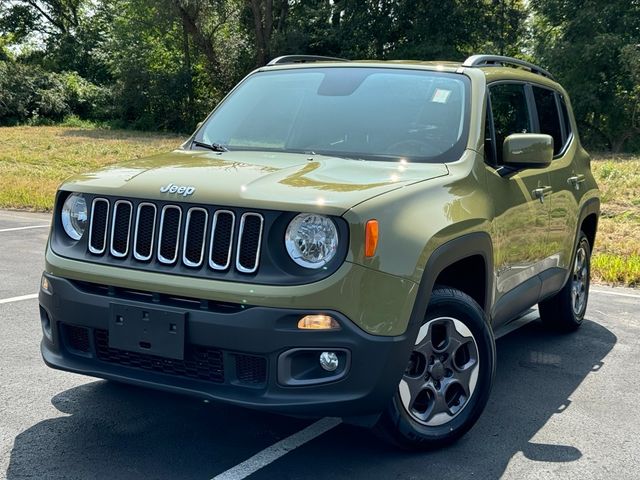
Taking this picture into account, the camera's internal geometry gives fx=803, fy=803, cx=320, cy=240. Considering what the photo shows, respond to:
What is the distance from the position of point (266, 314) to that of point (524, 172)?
7.12 feet

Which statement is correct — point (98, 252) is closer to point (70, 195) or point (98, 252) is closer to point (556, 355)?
point (70, 195)

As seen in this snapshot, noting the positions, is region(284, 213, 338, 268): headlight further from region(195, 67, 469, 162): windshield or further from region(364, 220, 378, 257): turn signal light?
region(195, 67, 469, 162): windshield

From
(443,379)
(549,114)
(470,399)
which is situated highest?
(549,114)

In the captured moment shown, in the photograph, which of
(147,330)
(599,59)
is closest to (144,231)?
(147,330)

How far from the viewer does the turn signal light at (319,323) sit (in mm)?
3172

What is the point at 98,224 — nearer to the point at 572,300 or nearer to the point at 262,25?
the point at 572,300

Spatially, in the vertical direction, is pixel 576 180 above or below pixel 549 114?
below

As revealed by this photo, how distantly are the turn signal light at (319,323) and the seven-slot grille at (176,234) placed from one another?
0.31m

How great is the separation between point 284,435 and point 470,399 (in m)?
0.92

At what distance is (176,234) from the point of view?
341cm

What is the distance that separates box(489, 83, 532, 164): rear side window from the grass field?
371 cm

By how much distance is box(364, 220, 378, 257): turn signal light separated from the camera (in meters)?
3.20

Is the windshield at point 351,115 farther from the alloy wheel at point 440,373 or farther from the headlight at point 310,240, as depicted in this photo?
the headlight at point 310,240

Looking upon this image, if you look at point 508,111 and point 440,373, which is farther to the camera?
point 508,111
